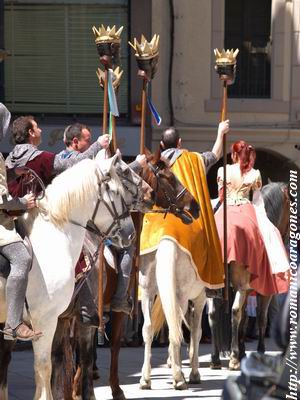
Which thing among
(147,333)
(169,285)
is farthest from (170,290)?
(147,333)

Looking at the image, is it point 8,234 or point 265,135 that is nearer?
point 8,234

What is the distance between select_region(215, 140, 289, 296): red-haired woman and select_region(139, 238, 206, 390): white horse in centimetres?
156

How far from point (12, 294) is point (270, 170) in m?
13.7

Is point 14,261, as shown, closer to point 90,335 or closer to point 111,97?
point 90,335

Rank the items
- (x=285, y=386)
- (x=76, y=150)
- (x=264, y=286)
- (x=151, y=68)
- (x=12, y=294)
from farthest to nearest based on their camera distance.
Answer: (x=264, y=286) < (x=151, y=68) < (x=76, y=150) < (x=12, y=294) < (x=285, y=386)

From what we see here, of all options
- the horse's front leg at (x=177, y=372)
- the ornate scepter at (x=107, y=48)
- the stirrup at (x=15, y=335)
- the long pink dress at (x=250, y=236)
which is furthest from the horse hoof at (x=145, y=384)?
the stirrup at (x=15, y=335)

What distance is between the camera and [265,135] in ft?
73.8

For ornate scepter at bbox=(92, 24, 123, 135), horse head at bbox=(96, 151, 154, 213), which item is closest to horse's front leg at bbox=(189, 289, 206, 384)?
ornate scepter at bbox=(92, 24, 123, 135)

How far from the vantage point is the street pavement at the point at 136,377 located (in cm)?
1316

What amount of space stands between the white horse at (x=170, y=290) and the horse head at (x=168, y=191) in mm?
564

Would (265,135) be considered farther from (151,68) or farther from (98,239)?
(98,239)

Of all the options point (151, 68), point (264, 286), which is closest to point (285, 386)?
point (151, 68)

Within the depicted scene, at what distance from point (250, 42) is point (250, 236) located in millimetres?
8156

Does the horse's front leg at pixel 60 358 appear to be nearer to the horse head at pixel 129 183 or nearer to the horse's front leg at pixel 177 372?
the horse head at pixel 129 183
